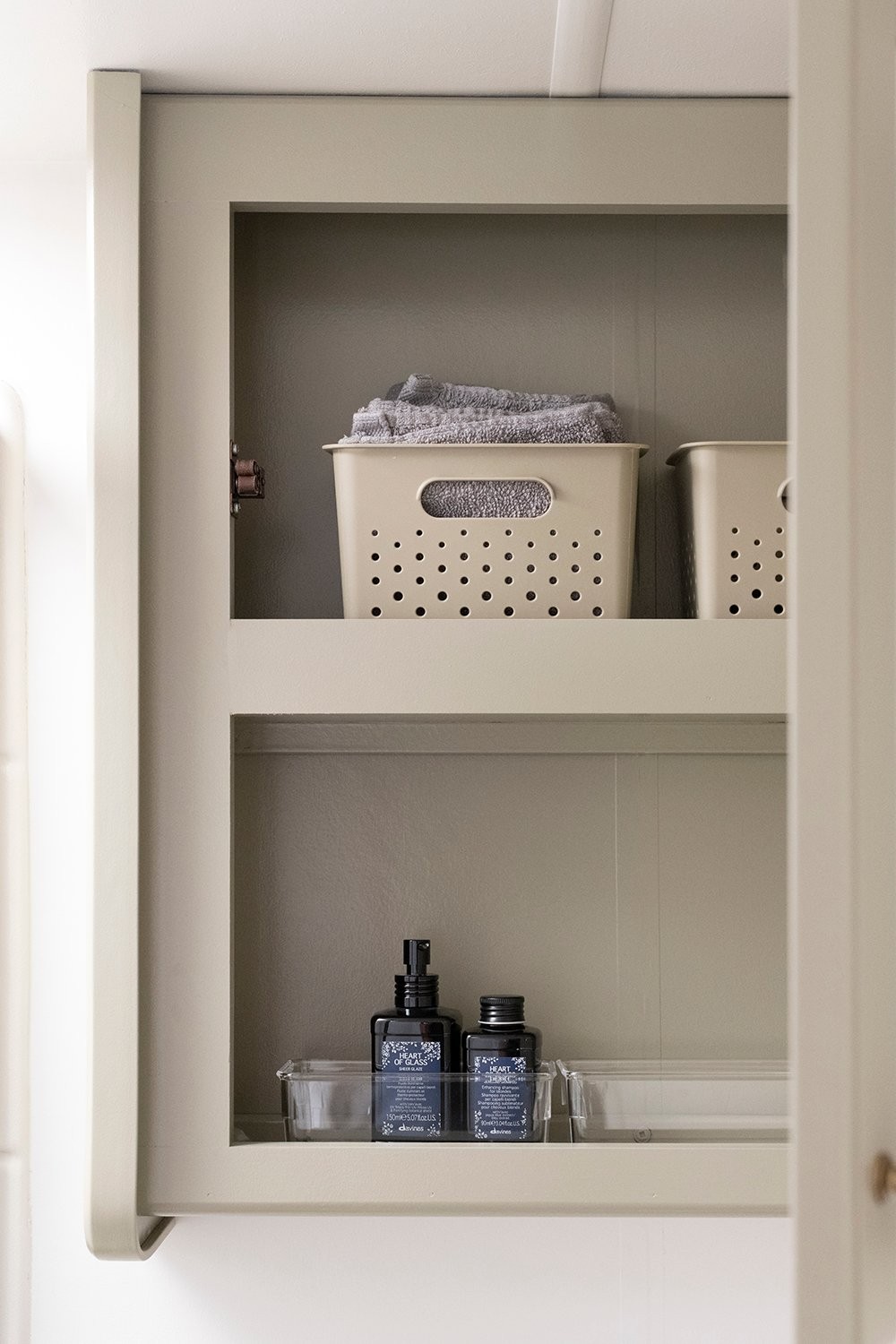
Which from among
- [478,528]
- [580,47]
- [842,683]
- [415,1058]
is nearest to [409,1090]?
[415,1058]

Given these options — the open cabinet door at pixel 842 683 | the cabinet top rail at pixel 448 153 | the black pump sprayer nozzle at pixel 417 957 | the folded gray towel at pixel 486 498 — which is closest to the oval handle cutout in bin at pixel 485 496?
the folded gray towel at pixel 486 498

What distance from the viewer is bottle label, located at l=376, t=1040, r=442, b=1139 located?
1063mm

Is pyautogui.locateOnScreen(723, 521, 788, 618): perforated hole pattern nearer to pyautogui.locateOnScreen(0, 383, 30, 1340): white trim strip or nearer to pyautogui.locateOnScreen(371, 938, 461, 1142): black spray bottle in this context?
pyautogui.locateOnScreen(371, 938, 461, 1142): black spray bottle

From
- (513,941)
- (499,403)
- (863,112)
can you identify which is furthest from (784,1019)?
(863,112)

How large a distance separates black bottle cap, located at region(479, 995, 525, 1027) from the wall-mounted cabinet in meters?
0.08

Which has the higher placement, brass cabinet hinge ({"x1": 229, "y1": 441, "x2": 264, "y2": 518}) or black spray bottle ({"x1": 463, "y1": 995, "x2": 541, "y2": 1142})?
brass cabinet hinge ({"x1": 229, "y1": 441, "x2": 264, "y2": 518})

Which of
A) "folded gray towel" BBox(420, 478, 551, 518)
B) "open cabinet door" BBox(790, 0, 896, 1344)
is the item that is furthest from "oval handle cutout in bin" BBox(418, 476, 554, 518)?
"open cabinet door" BBox(790, 0, 896, 1344)

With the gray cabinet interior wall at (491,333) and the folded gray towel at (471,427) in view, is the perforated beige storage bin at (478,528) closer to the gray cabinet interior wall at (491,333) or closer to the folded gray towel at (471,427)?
the folded gray towel at (471,427)

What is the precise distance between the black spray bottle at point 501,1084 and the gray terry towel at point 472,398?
1.77 feet

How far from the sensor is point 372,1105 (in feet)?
3.54

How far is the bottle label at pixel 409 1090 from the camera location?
1063 mm

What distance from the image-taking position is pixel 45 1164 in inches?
49.2

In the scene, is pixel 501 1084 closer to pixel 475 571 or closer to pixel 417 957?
pixel 417 957

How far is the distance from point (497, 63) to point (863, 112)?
2.15 ft
